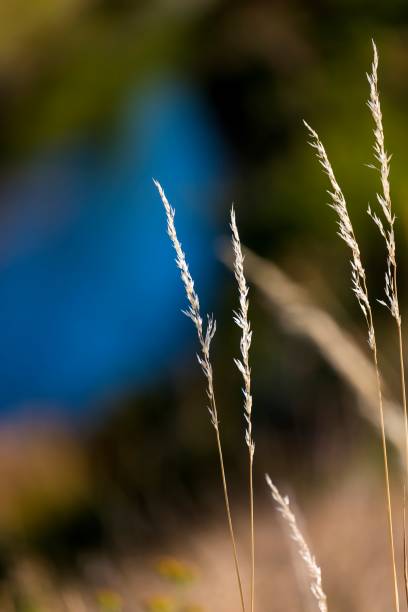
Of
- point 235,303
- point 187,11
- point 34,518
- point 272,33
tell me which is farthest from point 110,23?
point 34,518

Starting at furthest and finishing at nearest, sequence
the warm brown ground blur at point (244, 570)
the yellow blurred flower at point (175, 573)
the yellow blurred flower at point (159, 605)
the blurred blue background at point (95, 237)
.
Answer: the blurred blue background at point (95, 237) → the warm brown ground blur at point (244, 570) → the yellow blurred flower at point (175, 573) → the yellow blurred flower at point (159, 605)

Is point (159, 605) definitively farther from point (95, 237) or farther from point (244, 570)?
point (95, 237)

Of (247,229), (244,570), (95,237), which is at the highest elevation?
(247,229)

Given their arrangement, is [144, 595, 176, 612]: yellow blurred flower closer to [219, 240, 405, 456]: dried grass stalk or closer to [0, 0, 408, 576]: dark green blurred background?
[219, 240, 405, 456]: dried grass stalk

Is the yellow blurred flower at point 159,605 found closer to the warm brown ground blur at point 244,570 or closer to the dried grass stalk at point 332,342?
the warm brown ground blur at point 244,570

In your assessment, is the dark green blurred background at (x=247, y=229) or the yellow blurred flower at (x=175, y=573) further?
the dark green blurred background at (x=247, y=229)

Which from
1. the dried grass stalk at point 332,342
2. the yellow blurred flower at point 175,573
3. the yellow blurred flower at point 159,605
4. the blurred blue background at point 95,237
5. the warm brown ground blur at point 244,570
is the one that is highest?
the dried grass stalk at point 332,342

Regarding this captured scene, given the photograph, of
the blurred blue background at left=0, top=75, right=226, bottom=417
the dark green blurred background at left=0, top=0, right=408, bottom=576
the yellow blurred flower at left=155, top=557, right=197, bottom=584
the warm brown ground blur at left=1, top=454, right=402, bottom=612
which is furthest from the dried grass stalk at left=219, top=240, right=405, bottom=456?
the blurred blue background at left=0, top=75, right=226, bottom=417

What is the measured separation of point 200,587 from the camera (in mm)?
2605

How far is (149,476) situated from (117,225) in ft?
14.7

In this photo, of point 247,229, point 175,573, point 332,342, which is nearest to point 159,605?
point 175,573

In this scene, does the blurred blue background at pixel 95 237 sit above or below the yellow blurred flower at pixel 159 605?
below

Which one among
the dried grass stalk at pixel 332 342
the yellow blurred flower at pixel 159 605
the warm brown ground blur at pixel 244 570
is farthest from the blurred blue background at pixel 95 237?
the yellow blurred flower at pixel 159 605

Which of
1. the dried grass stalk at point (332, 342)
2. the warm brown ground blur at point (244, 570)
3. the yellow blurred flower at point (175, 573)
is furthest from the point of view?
the warm brown ground blur at point (244, 570)
